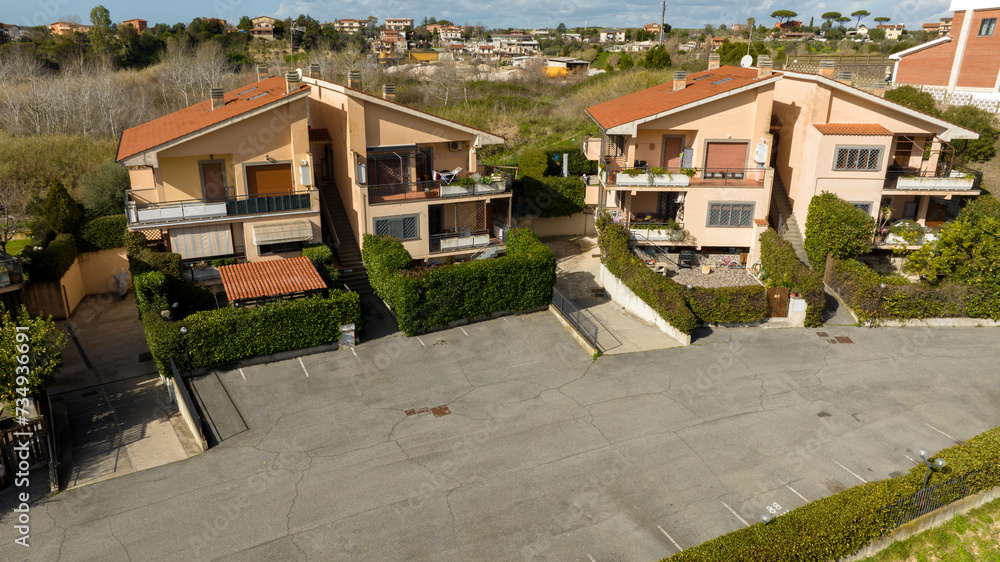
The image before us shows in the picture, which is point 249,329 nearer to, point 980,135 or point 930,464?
point 930,464

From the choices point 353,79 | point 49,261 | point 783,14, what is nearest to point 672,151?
point 353,79

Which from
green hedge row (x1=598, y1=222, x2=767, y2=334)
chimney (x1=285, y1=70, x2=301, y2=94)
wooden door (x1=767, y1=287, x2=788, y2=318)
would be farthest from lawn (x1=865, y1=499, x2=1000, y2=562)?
chimney (x1=285, y1=70, x2=301, y2=94)

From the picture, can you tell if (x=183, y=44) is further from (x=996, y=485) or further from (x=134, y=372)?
(x=996, y=485)

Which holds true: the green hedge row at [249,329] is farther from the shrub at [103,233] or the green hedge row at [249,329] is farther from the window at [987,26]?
the window at [987,26]

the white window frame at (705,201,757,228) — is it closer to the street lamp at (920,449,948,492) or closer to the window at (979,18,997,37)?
the street lamp at (920,449,948,492)

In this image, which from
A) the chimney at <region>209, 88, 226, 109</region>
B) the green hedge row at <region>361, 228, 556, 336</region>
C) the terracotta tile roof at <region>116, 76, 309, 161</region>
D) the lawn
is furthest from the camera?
the chimney at <region>209, 88, 226, 109</region>

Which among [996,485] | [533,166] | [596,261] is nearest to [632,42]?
[533,166]
